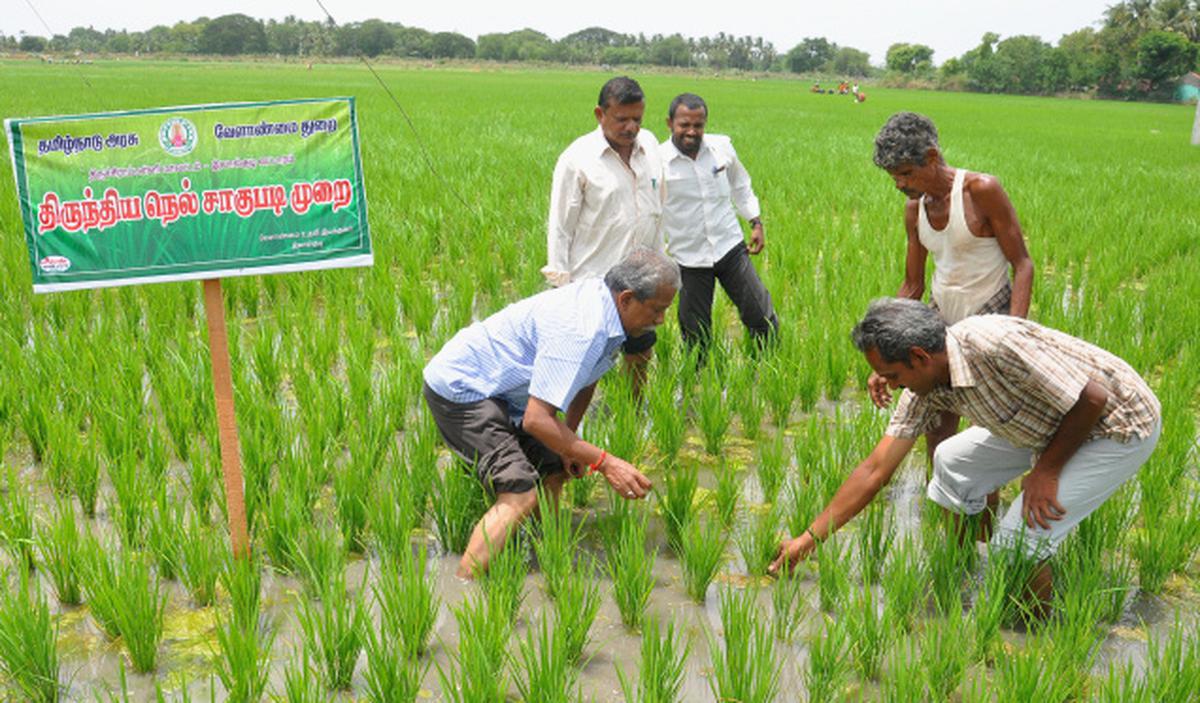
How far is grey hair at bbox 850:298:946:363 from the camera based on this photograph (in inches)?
80.3

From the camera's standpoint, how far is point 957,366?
2098 millimetres

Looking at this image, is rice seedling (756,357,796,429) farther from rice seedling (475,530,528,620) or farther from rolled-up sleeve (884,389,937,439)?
rice seedling (475,530,528,620)

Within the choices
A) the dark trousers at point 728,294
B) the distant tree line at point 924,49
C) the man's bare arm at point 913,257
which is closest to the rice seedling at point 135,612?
the man's bare arm at point 913,257

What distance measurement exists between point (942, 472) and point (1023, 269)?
701 millimetres

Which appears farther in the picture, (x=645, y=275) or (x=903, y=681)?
(x=645, y=275)

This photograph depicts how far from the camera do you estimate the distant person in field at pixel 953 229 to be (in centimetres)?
262

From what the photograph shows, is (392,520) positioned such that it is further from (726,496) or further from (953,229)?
(953,229)

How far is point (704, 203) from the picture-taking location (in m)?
3.85

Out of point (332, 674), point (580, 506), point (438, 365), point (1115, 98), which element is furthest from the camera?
point (1115, 98)

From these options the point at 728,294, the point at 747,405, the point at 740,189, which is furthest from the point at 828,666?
the point at 740,189

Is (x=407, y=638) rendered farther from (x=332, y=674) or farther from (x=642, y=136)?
(x=642, y=136)

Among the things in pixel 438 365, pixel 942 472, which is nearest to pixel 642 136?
pixel 438 365

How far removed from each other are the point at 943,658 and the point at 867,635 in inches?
6.5

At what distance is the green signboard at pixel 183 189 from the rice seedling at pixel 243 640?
758 millimetres
